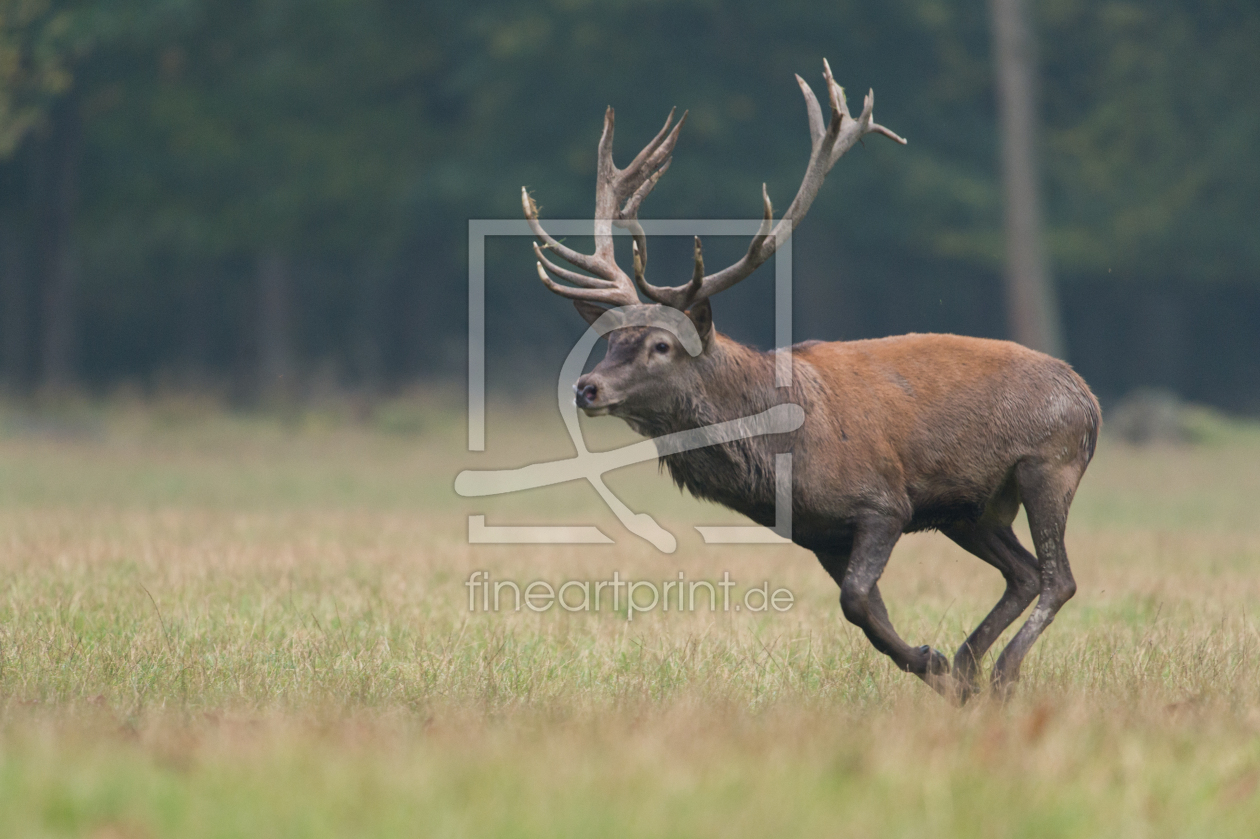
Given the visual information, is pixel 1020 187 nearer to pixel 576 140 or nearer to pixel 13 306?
pixel 576 140

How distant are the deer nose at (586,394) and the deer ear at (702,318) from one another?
0.59 m

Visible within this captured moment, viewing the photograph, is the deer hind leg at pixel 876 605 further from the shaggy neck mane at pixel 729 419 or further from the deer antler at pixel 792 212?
the deer antler at pixel 792 212

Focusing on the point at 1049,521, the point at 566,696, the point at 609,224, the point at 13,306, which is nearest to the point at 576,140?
the point at 13,306

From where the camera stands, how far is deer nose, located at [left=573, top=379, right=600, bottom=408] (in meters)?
6.64

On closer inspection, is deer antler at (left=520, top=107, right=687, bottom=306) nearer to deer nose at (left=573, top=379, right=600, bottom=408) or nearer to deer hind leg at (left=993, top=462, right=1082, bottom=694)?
deer nose at (left=573, top=379, right=600, bottom=408)

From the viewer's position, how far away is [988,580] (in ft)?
35.0

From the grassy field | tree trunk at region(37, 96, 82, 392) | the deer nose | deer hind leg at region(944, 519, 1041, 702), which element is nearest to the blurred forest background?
tree trunk at region(37, 96, 82, 392)

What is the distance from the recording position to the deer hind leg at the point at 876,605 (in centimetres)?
645

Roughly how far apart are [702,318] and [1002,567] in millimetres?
1880

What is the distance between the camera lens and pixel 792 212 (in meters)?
7.20

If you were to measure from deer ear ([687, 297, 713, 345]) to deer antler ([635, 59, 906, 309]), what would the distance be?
4 centimetres

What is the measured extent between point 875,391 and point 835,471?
0.50 metres

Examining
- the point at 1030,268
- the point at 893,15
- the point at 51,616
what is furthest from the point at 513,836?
the point at 893,15

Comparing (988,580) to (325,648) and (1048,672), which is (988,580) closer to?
(1048,672)
